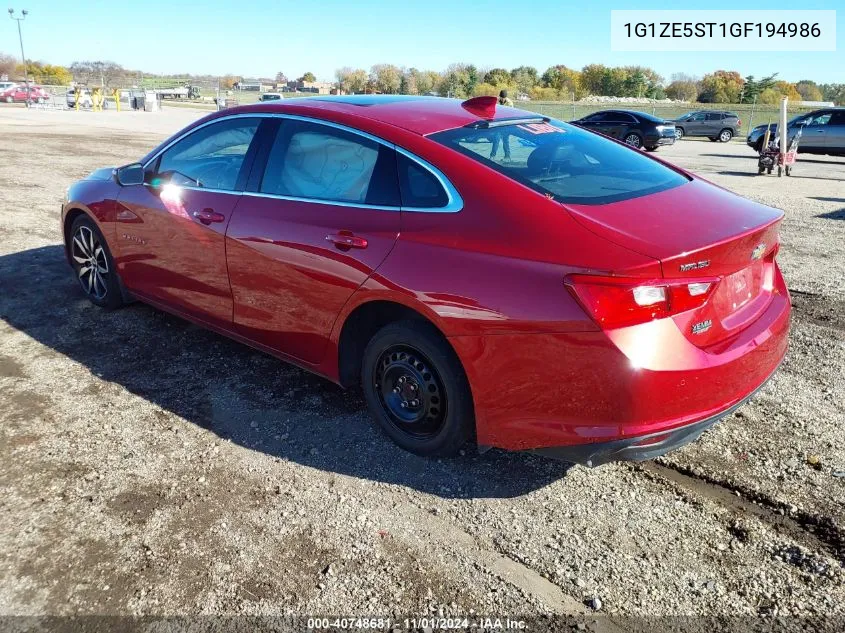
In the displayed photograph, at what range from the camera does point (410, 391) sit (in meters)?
3.20

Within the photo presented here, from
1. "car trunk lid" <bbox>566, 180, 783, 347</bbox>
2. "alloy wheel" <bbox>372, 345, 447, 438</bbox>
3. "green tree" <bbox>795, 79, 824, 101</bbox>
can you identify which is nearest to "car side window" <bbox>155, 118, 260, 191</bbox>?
"alloy wheel" <bbox>372, 345, 447, 438</bbox>

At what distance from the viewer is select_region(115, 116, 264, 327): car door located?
12.7 feet

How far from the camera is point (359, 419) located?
3.66 meters

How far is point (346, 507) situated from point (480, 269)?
1.22 meters

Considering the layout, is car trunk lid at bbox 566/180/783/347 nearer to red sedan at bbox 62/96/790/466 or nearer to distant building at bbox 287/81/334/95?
red sedan at bbox 62/96/790/466

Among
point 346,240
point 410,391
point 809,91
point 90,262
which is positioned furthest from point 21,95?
point 809,91

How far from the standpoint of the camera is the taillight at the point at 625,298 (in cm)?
241

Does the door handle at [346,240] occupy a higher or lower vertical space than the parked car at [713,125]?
lower

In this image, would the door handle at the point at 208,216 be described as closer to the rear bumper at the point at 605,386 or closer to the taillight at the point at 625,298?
the rear bumper at the point at 605,386

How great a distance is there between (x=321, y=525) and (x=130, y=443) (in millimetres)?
1278

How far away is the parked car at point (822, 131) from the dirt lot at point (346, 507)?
20984 mm

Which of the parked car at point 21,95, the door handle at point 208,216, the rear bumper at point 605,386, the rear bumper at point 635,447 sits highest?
the parked car at point 21,95

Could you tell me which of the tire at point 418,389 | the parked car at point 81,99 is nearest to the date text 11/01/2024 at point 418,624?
the tire at point 418,389

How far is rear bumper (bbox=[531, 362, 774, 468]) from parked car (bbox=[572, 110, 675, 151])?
22428 mm
